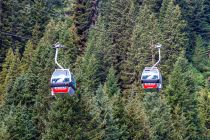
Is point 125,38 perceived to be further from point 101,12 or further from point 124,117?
point 124,117

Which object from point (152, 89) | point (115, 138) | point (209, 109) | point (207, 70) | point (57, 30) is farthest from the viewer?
point (207, 70)

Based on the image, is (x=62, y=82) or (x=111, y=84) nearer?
(x=62, y=82)

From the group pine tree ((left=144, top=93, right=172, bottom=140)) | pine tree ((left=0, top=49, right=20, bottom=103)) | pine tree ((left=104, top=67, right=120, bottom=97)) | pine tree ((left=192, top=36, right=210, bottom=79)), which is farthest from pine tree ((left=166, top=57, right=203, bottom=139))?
pine tree ((left=192, top=36, right=210, bottom=79))

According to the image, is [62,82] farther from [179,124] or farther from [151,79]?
[179,124]

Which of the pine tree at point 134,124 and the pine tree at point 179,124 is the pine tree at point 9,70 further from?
the pine tree at point 134,124

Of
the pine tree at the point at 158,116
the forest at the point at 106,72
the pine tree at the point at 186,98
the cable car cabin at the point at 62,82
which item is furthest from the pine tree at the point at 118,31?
the cable car cabin at the point at 62,82

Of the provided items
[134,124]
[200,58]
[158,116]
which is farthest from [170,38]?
[134,124]

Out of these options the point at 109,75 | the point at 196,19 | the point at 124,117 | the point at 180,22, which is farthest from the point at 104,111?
the point at 196,19

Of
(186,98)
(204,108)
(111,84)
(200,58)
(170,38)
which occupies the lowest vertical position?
(204,108)
